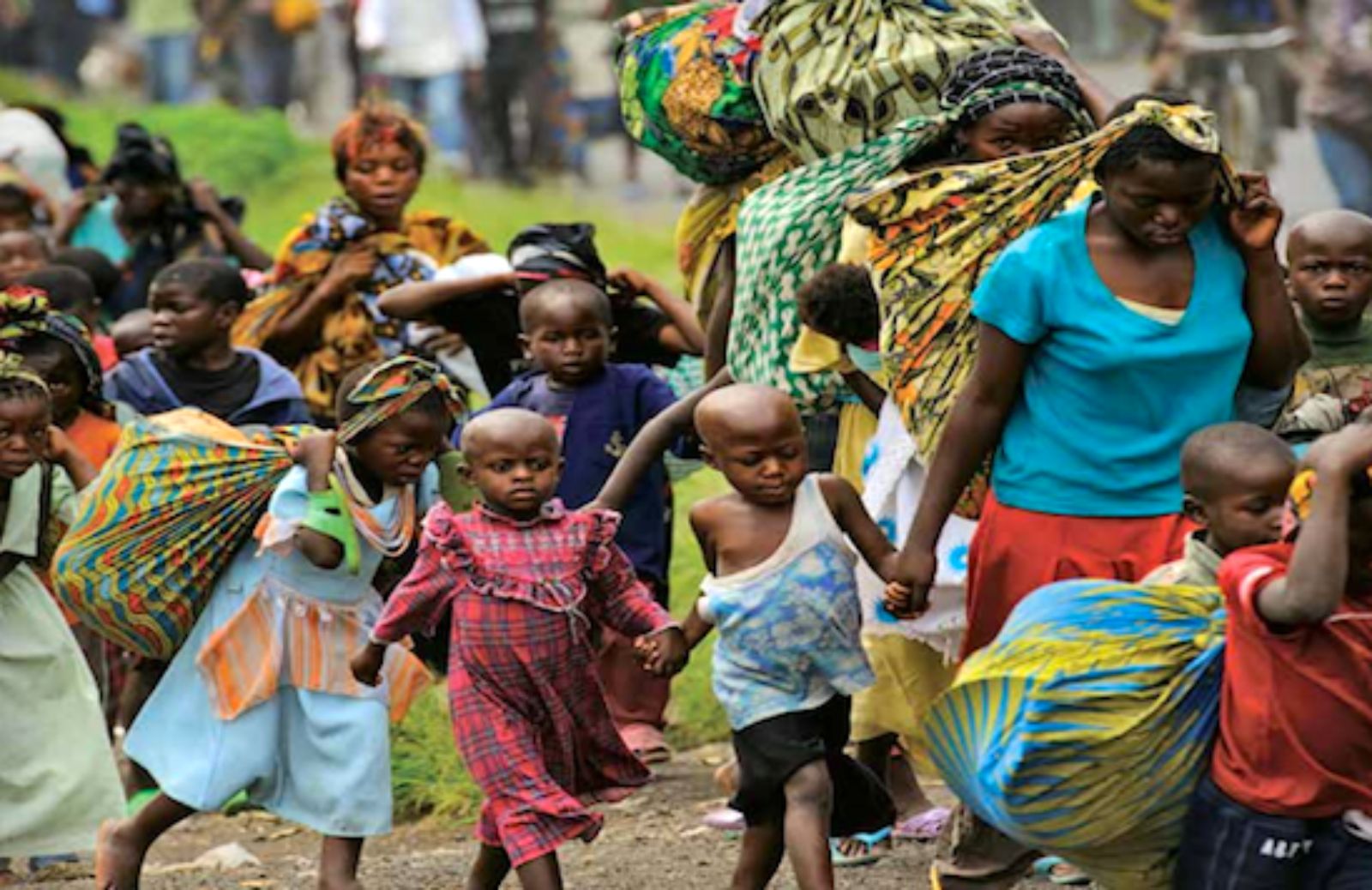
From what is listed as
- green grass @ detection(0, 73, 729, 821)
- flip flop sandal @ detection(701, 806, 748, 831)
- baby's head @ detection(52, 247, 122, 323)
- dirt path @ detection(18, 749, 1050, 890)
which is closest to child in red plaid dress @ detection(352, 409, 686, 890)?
dirt path @ detection(18, 749, 1050, 890)

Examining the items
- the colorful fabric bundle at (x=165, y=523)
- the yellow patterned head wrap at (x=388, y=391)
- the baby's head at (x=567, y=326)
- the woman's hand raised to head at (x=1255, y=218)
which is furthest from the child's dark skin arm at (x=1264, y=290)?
the baby's head at (x=567, y=326)

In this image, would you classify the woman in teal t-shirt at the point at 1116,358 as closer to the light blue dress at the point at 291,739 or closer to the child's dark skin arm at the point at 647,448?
the child's dark skin arm at the point at 647,448

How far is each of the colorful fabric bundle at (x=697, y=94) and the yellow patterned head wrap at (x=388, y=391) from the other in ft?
5.09

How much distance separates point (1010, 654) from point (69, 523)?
348cm

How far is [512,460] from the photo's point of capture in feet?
22.6

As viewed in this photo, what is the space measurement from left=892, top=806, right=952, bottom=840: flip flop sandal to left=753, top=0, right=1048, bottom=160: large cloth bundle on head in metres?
1.74

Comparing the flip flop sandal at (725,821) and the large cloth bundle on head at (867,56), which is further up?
the large cloth bundle on head at (867,56)

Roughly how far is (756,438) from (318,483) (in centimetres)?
119

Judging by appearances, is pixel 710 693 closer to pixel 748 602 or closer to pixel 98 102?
pixel 748 602

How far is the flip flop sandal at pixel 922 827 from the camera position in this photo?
26.2 ft

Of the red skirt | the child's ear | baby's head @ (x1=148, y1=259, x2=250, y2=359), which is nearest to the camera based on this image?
the child's ear

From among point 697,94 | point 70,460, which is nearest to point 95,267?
point 70,460

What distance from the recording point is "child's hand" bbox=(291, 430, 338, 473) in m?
7.34

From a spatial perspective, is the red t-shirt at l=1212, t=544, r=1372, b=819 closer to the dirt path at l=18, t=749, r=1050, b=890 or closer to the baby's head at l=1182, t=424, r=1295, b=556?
the baby's head at l=1182, t=424, r=1295, b=556
